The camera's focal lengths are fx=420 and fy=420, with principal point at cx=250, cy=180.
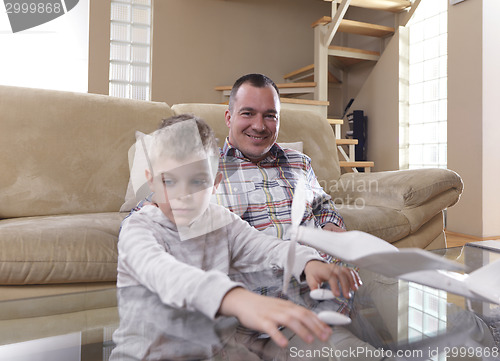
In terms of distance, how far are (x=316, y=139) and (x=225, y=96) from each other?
236 cm

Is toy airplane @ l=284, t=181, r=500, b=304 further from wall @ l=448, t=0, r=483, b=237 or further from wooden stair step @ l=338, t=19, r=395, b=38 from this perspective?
wooden stair step @ l=338, t=19, r=395, b=38

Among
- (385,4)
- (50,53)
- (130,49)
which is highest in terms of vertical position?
(385,4)

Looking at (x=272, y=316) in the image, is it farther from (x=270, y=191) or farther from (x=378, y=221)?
(x=378, y=221)

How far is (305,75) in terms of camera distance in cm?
459

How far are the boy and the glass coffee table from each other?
26 millimetres

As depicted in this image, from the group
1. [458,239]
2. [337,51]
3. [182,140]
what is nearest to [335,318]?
[182,140]

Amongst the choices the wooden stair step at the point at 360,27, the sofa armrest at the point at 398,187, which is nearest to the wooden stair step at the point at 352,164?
the wooden stair step at the point at 360,27

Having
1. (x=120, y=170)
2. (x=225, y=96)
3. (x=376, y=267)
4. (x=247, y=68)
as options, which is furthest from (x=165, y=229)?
(x=247, y=68)

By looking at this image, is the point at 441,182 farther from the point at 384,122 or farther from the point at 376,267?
the point at 384,122

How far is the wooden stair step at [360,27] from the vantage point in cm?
395

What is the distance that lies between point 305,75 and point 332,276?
13.7 ft

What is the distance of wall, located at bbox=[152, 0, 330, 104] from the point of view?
14.6 ft

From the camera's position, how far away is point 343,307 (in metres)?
0.60

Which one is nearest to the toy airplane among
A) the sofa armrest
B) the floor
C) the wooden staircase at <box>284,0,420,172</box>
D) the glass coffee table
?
the glass coffee table
